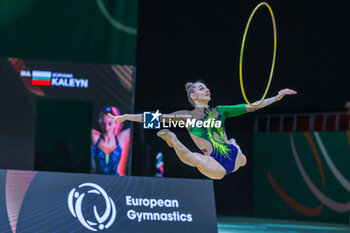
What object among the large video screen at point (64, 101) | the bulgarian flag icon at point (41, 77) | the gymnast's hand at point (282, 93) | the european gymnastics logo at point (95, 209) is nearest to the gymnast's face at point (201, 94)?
the gymnast's hand at point (282, 93)

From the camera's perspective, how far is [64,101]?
9.97 meters

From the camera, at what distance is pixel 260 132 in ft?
40.8

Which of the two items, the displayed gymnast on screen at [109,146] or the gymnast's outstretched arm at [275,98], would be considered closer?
the gymnast's outstretched arm at [275,98]

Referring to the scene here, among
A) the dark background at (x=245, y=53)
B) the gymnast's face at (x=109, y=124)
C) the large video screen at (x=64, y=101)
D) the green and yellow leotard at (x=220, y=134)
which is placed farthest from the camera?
the gymnast's face at (x=109, y=124)

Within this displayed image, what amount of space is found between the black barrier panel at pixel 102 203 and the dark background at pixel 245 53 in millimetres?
987

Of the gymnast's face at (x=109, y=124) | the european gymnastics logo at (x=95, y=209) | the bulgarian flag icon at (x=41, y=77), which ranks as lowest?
A: the european gymnastics logo at (x=95, y=209)

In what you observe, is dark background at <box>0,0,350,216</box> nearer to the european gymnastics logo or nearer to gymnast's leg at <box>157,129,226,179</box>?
gymnast's leg at <box>157,129,226,179</box>

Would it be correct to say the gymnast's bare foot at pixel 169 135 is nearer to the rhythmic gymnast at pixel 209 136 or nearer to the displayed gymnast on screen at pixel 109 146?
the rhythmic gymnast at pixel 209 136

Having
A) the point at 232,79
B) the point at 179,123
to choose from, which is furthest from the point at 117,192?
the point at 232,79

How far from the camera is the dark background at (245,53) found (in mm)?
7414

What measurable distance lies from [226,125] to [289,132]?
5973 millimetres

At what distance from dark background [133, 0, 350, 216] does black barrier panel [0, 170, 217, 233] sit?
0.99m

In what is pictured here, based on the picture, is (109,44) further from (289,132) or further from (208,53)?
(289,132)

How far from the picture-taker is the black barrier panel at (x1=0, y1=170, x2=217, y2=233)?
6.04m
